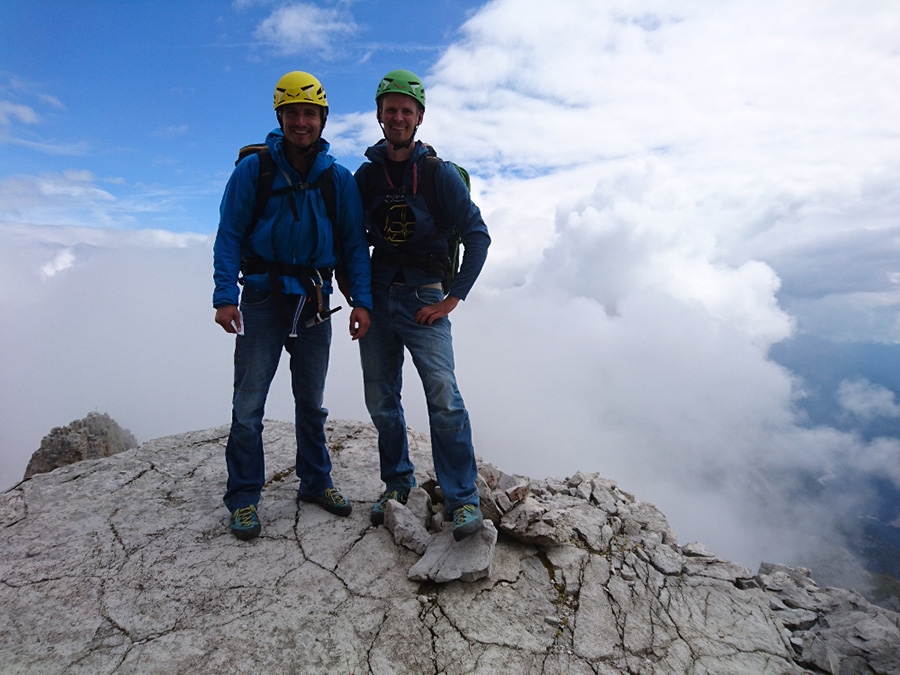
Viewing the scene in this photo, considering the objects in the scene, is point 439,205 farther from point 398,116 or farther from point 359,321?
point 359,321

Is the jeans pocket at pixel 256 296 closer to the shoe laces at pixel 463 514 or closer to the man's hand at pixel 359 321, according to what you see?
the man's hand at pixel 359 321

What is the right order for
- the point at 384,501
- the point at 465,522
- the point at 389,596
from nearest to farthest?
the point at 389,596
the point at 465,522
the point at 384,501

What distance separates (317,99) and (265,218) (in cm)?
127

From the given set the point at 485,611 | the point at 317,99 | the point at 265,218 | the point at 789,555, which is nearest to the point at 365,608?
the point at 485,611

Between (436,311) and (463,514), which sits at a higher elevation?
(436,311)

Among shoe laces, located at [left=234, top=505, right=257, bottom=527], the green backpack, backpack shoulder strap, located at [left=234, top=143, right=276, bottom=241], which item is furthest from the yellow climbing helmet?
shoe laces, located at [left=234, top=505, right=257, bottom=527]

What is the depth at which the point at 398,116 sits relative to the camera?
15.7 feet

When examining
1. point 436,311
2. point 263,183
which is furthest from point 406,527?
point 263,183

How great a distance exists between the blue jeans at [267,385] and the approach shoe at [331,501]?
0.12 meters

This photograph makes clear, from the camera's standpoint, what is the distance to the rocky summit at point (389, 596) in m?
4.09

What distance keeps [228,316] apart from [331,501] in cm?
251

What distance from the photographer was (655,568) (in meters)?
5.63

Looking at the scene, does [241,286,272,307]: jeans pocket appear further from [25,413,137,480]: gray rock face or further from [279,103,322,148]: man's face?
[25,413,137,480]: gray rock face

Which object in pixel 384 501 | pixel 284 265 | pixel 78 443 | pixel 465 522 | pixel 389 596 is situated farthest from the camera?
pixel 78 443
